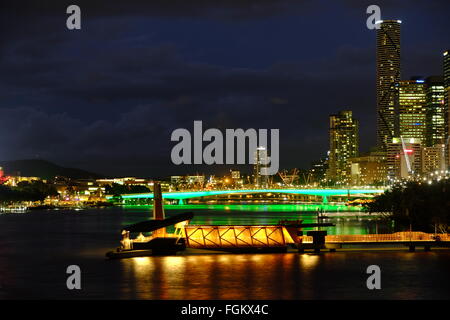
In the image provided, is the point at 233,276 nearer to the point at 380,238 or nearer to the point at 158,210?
the point at 158,210

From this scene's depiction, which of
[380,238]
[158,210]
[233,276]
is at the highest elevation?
[158,210]

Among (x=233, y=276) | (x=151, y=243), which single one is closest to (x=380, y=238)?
(x=233, y=276)

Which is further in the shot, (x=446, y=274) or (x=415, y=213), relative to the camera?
(x=415, y=213)

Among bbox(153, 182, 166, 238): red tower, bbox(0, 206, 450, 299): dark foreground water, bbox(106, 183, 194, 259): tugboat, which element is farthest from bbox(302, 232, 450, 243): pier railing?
bbox(153, 182, 166, 238): red tower

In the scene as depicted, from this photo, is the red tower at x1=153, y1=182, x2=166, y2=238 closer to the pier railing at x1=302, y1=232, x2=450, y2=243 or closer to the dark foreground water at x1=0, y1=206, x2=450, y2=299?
the dark foreground water at x1=0, y1=206, x2=450, y2=299

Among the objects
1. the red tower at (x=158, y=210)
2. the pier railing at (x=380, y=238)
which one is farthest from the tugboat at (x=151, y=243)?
the pier railing at (x=380, y=238)

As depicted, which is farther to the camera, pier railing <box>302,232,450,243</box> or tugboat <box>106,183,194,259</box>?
pier railing <box>302,232,450,243</box>

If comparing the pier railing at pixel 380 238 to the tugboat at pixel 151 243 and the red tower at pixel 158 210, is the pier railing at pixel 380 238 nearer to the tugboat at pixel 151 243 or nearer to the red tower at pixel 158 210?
the tugboat at pixel 151 243
